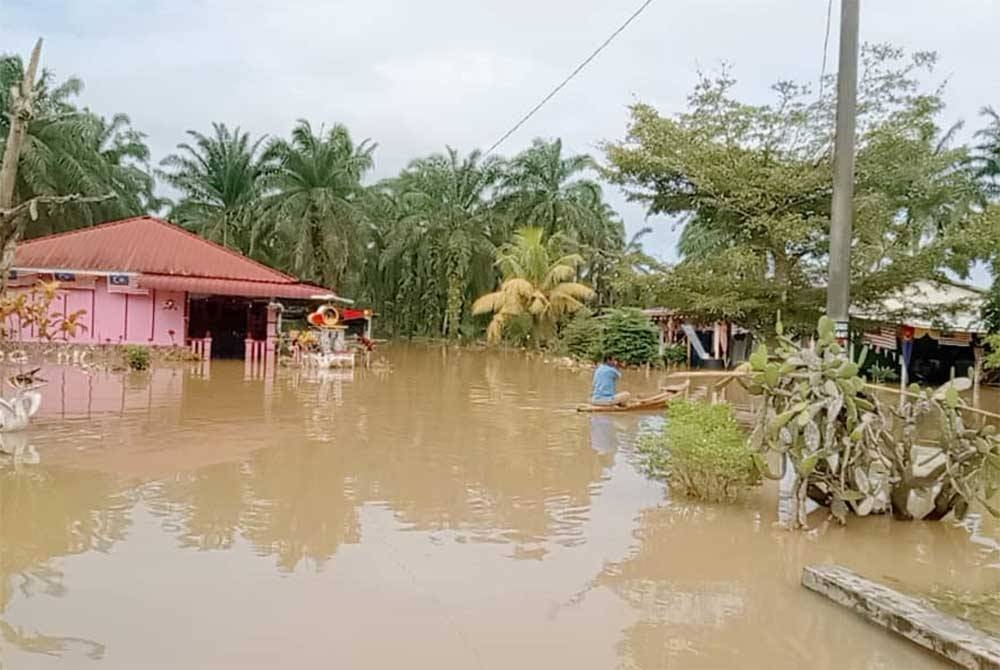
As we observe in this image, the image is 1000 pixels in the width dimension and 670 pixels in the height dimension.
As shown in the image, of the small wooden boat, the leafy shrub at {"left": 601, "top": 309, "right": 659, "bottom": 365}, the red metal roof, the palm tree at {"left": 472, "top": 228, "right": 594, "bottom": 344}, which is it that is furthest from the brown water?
the palm tree at {"left": 472, "top": 228, "right": 594, "bottom": 344}

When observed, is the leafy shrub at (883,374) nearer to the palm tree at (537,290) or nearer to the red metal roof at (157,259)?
the palm tree at (537,290)

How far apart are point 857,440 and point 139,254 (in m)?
22.8

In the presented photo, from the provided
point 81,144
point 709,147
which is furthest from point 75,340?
point 709,147

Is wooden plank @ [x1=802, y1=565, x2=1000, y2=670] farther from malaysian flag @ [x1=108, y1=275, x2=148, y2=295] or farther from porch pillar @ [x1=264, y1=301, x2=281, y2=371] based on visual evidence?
malaysian flag @ [x1=108, y1=275, x2=148, y2=295]

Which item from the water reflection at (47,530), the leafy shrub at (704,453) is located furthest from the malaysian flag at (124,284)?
the leafy shrub at (704,453)

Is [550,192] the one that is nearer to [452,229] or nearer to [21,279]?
[452,229]

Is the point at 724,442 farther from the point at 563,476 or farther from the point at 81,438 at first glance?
the point at 81,438

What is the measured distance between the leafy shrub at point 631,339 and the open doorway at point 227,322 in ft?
36.0

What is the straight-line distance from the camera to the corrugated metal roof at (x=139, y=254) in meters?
24.4

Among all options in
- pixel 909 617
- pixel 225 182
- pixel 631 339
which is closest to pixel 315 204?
pixel 225 182

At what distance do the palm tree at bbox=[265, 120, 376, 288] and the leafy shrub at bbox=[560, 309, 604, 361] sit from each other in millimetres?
10043

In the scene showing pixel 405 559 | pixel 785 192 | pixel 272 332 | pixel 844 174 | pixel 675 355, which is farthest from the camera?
pixel 675 355

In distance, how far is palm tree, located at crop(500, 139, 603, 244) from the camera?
3812 centimetres

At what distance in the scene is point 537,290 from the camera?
111ft
